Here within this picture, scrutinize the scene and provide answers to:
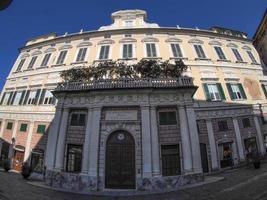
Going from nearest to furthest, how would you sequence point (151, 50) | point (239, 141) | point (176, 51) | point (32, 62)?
point (239, 141), point (151, 50), point (176, 51), point (32, 62)

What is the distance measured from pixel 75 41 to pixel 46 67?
498 cm

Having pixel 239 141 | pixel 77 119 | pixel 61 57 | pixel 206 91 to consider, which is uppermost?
pixel 61 57

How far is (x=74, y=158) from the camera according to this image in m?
12.8

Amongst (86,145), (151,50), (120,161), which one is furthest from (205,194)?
(151,50)

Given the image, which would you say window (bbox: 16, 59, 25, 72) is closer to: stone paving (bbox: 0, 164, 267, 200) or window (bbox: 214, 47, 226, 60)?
stone paving (bbox: 0, 164, 267, 200)

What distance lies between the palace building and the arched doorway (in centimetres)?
7

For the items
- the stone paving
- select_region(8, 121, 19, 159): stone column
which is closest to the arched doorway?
the stone paving

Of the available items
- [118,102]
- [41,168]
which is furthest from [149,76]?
[41,168]

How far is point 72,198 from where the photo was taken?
32.0 feet

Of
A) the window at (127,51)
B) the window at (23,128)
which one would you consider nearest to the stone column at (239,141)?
the window at (127,51)

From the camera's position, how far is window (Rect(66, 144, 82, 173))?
12.6 meters

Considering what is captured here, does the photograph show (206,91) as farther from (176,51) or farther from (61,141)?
(61,141)

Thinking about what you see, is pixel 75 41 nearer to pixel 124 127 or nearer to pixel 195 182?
pixel 124 127

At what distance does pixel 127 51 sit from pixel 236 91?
1294 cm
